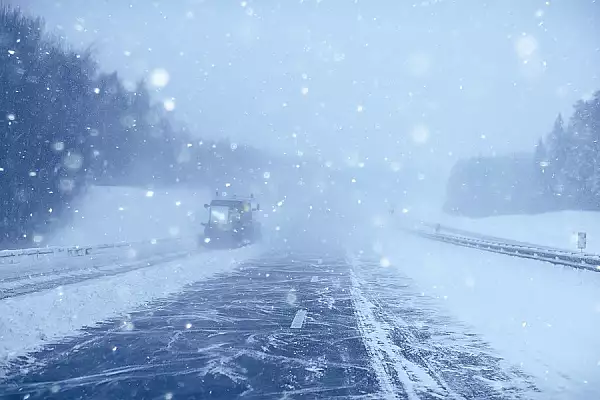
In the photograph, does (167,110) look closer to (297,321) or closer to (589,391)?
(297,321)

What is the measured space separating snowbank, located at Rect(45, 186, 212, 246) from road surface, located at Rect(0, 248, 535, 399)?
103 ft

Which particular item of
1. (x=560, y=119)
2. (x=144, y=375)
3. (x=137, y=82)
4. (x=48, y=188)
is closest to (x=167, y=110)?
(x=137, y=82)

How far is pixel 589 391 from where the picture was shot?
6414 mm

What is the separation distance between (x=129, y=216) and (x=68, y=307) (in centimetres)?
4796

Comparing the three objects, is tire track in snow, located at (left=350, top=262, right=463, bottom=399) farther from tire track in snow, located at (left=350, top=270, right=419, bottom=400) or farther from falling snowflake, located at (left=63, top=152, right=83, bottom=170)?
falling snowflake, located at (left=63, top=152, right=83, bottom=170)

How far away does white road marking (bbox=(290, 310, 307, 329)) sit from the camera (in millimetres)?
10430

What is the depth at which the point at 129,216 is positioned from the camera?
5756cm

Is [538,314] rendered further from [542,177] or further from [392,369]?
[542,177]

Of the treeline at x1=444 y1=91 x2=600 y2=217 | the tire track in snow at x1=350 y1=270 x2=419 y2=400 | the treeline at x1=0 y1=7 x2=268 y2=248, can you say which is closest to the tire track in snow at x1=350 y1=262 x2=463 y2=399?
the tire track in snow at x1=350 y1=270 x2=419 y2=400

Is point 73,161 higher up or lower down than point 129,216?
higher up

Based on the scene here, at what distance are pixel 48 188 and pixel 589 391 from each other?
3646 cm

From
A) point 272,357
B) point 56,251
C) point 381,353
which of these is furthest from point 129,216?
point 381,353

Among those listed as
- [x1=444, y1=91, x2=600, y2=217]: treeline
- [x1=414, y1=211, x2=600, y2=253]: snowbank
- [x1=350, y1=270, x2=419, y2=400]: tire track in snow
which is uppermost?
[x1=444, y1=91, x2=600, y2=217]: treeline

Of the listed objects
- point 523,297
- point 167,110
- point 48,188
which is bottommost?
point 523,297
